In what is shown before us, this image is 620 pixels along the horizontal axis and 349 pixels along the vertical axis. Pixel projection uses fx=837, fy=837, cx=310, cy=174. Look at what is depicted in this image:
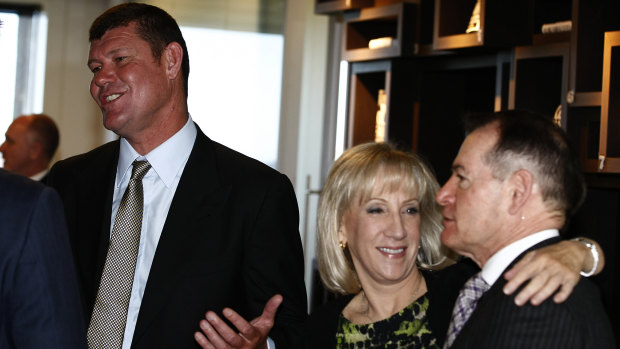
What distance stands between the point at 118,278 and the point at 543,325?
1.03 m

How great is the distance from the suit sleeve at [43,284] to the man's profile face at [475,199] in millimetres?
751

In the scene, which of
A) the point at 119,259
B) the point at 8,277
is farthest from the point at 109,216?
the point at 8,277

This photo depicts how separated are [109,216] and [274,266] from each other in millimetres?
432

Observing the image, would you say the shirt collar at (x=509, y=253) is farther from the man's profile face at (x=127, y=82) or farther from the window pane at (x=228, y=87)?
the window pane at (x=228, y=87)

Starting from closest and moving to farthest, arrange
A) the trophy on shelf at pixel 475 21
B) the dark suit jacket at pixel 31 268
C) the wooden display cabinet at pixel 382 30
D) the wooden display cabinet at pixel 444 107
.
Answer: the dark suit jacket at pixel 31 268 → the trophy on shelf at pixel 475 21 → the wooden display cabinet at pixel 382 30 → the wooden display cabinet at pixel 444 107

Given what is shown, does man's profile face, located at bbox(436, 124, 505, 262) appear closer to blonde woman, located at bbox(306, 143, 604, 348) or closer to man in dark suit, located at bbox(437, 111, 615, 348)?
man in dark suit, located at bbox(437, 111, 615, 348)

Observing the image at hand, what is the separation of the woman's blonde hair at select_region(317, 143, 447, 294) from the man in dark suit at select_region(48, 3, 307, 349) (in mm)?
184

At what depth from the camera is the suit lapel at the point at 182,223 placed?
6.32 feet

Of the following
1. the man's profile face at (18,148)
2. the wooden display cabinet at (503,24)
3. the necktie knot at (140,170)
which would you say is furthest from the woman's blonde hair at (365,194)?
the man's profile face at (18,148)

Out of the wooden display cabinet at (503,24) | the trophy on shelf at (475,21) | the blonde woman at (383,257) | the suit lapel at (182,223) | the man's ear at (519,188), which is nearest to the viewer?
the man's ear at (519,188)

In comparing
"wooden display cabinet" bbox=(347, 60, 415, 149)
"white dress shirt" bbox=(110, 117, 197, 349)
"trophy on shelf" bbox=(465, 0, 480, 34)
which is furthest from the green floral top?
"wooden display cabinet" bbox=(347, 60, 415, 149)

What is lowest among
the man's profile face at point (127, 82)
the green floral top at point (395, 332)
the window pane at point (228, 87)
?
the green floral top at point (395, 332)

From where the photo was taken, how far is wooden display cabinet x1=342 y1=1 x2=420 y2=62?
425 cm

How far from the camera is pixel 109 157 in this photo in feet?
7.25
